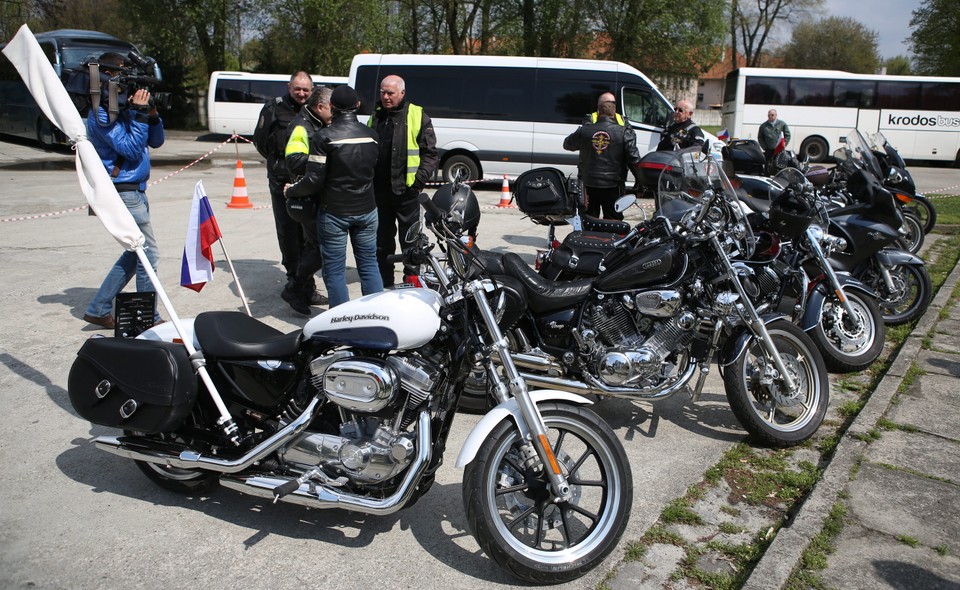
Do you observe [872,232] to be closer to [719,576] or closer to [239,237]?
[719,576]

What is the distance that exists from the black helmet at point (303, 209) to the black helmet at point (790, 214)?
10.7 feet

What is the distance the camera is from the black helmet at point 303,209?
5742mm

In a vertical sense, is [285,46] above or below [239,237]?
above

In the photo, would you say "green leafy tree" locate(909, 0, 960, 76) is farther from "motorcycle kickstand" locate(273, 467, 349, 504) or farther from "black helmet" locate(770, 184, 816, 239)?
"motorcycle kickstand" locate(273, 467, 349, 504)

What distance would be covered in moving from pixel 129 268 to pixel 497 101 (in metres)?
10.8

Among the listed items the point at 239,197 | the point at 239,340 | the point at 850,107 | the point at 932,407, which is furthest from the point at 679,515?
the point at 850,107

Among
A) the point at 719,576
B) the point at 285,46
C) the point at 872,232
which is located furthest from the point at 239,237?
the point at 285,46

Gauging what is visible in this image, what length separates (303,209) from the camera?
5766 mm

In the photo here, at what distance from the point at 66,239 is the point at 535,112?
9.30 meters

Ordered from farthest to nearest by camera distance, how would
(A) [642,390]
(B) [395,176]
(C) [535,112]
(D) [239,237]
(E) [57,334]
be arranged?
(C) [535,112]
(D) [239,237]
(B) [395,176]
(E) [57,334]
(A) [642,390]

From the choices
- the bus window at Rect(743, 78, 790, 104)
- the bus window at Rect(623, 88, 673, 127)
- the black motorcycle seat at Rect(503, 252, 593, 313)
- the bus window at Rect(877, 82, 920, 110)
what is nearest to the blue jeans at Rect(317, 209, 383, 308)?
the black motorcycle seat at Rect(503, 252, 593, 313)

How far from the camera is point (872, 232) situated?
5.94 m

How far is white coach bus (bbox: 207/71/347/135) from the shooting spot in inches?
1045

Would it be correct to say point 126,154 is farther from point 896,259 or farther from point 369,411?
point 896,259
